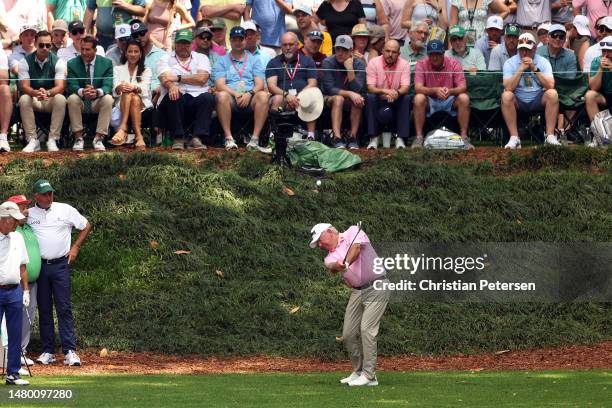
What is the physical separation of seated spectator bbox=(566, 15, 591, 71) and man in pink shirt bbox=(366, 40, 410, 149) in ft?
10.3

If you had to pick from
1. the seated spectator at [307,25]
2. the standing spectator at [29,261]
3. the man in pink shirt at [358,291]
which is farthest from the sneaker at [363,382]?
the seated spectator at [307,25]

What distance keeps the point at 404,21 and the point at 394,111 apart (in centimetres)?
234

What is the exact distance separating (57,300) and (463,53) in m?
9.08

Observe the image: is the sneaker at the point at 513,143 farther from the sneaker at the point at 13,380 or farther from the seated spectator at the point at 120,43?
the sneaker at the point at 13,380

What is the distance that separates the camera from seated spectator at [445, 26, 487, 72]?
933 inches

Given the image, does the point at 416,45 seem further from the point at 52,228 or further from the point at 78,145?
the point at 52,228

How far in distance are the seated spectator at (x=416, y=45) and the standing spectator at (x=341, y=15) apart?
952mm

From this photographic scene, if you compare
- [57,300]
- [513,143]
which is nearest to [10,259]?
[57,300]

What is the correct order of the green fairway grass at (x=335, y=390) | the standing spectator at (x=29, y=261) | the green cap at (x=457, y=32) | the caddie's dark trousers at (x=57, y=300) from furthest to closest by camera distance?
the green cap at (x=457, y=32) < the caddie's dark trousers at (x=57, y=300) < the standing spectator at (x=29, y=261) < the green fairway grass at (x=335, y=390)

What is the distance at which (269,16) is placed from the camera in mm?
25016

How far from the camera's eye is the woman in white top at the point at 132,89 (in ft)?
74.4

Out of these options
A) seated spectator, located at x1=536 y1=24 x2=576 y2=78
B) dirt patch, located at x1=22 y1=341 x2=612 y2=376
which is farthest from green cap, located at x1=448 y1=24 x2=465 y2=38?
dirt patch, located at x1=22 y1=341 x2=612 y2=376

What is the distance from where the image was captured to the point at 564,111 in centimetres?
2359

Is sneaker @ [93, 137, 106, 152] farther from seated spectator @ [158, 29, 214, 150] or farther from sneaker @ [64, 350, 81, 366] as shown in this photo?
sneaker @ [64, 350, 81, 366]
